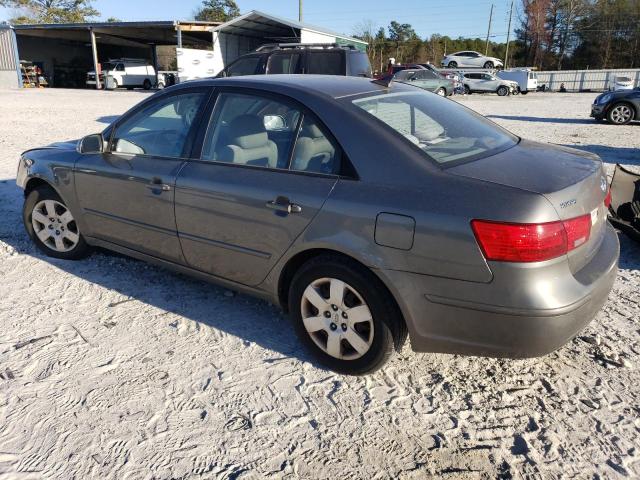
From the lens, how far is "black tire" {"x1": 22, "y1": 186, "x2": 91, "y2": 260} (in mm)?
4391

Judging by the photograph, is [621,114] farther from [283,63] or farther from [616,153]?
[283,63]

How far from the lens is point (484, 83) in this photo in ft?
106

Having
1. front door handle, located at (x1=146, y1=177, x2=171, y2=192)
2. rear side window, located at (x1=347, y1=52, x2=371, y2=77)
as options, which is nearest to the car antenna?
front door handle, located at (x1=146, y1=177, x2=171, y2=192)

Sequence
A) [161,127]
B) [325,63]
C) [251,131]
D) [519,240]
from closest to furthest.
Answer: [519,240]
[251,131]
[161,127]
[325,63]

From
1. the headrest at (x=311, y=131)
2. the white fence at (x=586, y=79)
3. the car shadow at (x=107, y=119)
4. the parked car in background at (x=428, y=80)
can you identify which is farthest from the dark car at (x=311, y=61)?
Answer: the white fence at (x=586, y=79)

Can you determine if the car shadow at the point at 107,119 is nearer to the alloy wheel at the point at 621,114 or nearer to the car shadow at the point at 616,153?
the car shadow at the point at 616,153

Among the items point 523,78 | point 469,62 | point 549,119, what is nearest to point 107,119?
point 549,119

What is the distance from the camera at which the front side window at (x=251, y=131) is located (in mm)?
3082

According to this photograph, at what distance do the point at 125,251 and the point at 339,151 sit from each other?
6.84 ft

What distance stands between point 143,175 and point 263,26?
2937cm

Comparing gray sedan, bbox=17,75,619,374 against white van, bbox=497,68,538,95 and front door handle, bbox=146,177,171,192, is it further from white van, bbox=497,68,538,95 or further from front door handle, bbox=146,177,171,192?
white van, bbox=497,68,538,95

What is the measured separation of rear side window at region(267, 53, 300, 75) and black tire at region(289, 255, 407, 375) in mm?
8787

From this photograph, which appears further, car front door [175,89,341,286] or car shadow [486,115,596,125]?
car shadow [486,115,596,125]

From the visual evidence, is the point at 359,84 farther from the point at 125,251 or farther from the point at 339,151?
the point at 125,251
